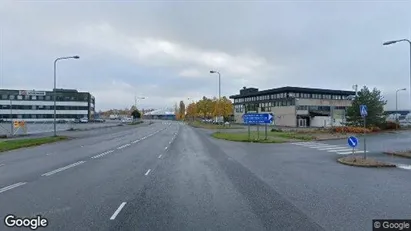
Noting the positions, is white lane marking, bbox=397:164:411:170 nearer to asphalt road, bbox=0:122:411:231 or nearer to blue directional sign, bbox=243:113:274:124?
asphalt road, bbox=0:122:411:231

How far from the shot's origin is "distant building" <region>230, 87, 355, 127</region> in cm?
7362

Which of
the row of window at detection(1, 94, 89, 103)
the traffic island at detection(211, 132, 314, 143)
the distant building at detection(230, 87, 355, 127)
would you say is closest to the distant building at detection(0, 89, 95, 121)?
the row of window at detection(1, 94, 89, 103)

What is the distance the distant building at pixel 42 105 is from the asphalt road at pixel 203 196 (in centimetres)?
10782

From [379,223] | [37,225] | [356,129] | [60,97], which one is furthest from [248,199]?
[60,97]

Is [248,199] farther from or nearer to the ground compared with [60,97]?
nearer to the ground

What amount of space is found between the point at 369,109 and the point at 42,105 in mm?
106886

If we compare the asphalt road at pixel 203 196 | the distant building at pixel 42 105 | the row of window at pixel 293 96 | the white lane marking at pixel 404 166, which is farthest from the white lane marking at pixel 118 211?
the distant building at pixel 42 105

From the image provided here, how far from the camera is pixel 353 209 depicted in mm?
7398

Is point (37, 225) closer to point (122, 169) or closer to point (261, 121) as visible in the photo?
point (122, 169)

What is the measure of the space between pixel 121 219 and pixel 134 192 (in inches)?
104

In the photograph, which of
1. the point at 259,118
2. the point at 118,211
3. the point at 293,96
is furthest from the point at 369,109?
the point at 118,211

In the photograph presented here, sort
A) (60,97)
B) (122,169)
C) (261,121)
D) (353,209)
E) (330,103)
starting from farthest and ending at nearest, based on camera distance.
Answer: (60,97)
(330,103)
(261,121)
(122,169)
(353,209)

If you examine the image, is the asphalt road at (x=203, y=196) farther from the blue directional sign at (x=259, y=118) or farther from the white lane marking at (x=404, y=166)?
the blue directional sign at (x=259, y=118)

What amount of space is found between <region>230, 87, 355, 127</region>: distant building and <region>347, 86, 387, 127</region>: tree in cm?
1412
